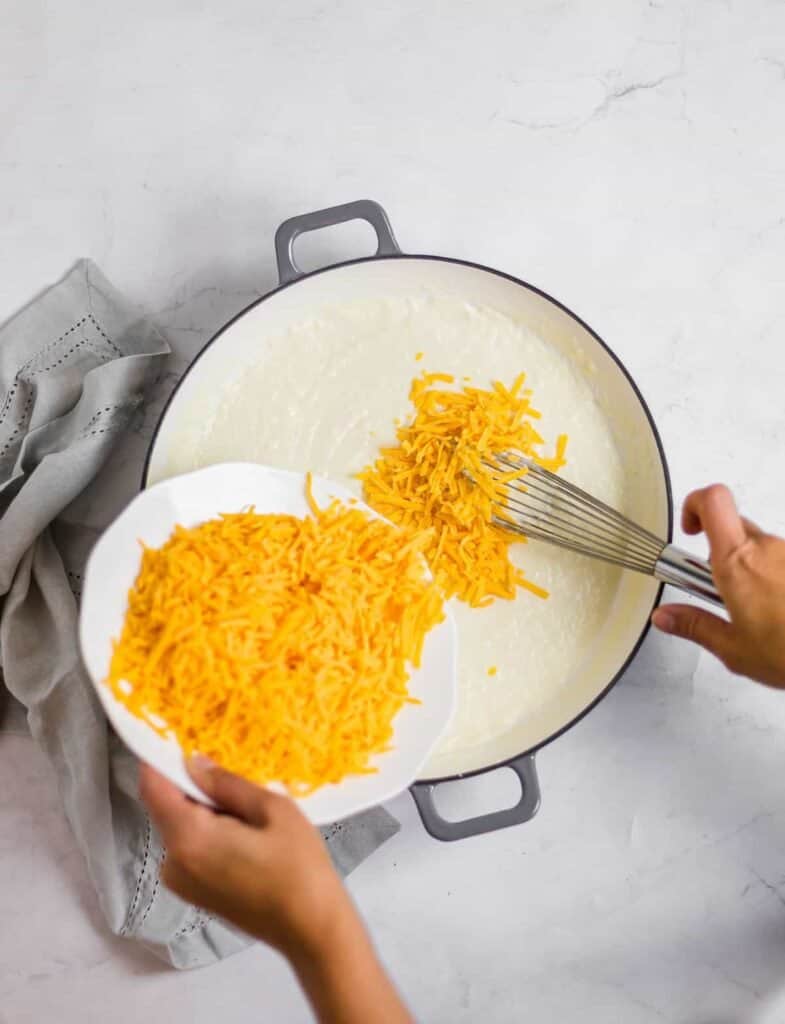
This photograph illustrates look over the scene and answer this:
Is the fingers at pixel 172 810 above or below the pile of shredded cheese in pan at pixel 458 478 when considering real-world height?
below

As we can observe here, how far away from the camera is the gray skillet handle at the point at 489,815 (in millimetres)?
1231

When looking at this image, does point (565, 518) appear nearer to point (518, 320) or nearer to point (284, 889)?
point (518, 320)

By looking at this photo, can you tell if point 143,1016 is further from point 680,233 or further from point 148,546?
point 680,233

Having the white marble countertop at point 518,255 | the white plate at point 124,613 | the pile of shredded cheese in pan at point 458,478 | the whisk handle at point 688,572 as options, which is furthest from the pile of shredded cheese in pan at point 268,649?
the white marble countertop at point 518,255

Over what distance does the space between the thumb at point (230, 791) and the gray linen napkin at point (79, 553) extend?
14.5 inches

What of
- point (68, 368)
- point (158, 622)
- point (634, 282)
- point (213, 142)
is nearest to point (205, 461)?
point (68, 368)

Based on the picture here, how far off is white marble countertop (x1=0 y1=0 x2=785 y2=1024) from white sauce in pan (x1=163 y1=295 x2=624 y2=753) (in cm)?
13

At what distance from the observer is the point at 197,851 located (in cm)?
95

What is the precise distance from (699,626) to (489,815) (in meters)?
0.36

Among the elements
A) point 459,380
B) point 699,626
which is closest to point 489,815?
point 699,626

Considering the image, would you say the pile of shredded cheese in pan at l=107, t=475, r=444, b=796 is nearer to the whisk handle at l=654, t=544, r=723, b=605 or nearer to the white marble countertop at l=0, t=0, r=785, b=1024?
the whisk handle at l=654, t=544, r=723, b=605

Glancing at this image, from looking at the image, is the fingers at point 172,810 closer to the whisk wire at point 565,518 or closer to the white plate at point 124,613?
the white plate at point 124,613

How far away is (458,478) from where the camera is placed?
48.6 inches

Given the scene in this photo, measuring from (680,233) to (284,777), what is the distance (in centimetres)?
100
